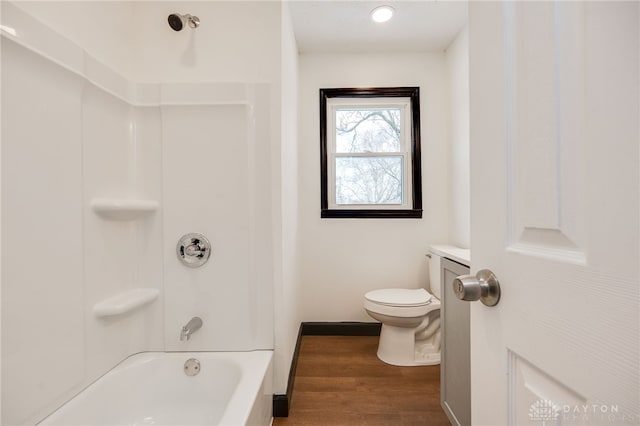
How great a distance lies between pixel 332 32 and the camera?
87.4 inches

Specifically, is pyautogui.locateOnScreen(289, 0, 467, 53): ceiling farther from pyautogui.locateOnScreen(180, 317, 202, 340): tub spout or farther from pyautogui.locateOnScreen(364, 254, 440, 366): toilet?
pyautogui.locateOnScreen(180, 317, 202, 340): tub spout

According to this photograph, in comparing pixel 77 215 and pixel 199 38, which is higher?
pixel 199 38

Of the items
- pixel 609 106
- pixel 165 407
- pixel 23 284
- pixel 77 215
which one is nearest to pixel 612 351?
pixel 609 106

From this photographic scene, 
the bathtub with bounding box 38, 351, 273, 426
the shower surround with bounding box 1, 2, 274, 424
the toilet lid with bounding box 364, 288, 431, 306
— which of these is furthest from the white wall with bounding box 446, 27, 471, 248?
the bathtub with bounding box 38, 351, 273, 426

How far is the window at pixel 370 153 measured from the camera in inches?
98.1

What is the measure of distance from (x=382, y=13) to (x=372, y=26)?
19 centimetres

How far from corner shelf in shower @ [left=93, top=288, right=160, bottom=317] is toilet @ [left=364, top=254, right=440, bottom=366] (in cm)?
134

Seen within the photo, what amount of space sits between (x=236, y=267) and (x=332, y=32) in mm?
1856

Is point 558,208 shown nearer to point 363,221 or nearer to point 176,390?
point 176,390

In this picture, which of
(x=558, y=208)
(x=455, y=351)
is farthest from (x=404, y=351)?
(x=558, y=208)

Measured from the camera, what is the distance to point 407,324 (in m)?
1.95

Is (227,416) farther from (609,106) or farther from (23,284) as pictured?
(609,106)

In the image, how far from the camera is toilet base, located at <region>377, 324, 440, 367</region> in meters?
2.01

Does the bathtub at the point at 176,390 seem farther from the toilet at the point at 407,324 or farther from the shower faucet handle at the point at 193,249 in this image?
the toilet at the point at 407,324
